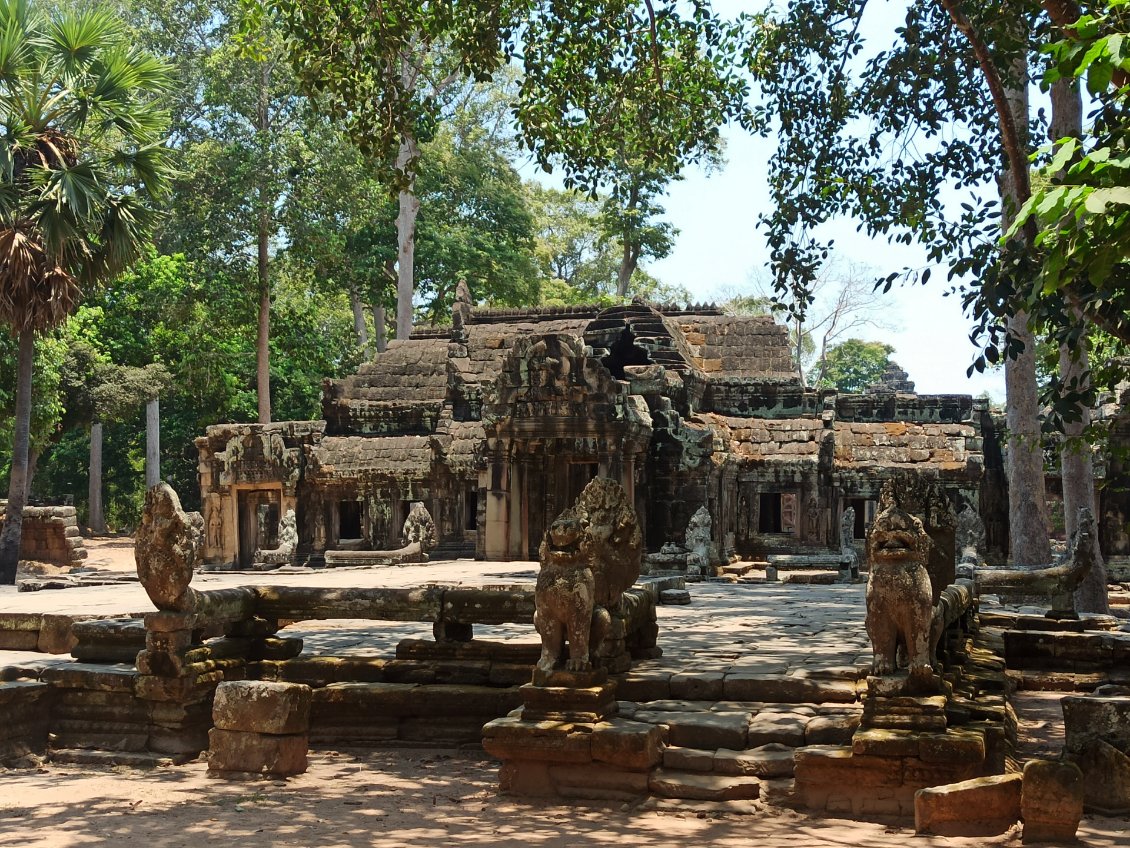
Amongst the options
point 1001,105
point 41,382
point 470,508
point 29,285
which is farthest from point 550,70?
point 41,382

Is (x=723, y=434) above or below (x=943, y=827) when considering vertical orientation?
above

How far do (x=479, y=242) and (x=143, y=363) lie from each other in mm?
10926

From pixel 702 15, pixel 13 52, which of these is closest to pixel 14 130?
pixel 13 52

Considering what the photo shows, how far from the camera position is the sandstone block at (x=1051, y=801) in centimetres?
664

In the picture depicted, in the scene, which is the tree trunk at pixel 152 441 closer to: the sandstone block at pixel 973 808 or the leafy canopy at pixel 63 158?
the leafy canopy at pixel 63 158

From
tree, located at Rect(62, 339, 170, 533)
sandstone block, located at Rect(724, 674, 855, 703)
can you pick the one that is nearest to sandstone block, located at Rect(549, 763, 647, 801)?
sandstone block, located at Rect(724, 674, 855, 703)

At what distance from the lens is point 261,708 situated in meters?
8.96

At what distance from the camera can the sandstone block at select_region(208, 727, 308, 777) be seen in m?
8.88

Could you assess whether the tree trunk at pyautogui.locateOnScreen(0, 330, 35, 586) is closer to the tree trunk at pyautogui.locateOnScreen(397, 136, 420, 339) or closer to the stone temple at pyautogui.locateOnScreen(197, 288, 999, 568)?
the stone temple at pyautogui.locateOnScreen(197, 288, 999, 568)

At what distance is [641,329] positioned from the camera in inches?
942

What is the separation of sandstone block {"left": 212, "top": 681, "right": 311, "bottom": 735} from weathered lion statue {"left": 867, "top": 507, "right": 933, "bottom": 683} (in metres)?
4.11

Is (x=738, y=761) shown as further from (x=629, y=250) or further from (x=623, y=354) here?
(x=629, y=250)

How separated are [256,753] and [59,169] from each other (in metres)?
11.5

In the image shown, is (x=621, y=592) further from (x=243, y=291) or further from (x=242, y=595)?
(x=243, y=291)
